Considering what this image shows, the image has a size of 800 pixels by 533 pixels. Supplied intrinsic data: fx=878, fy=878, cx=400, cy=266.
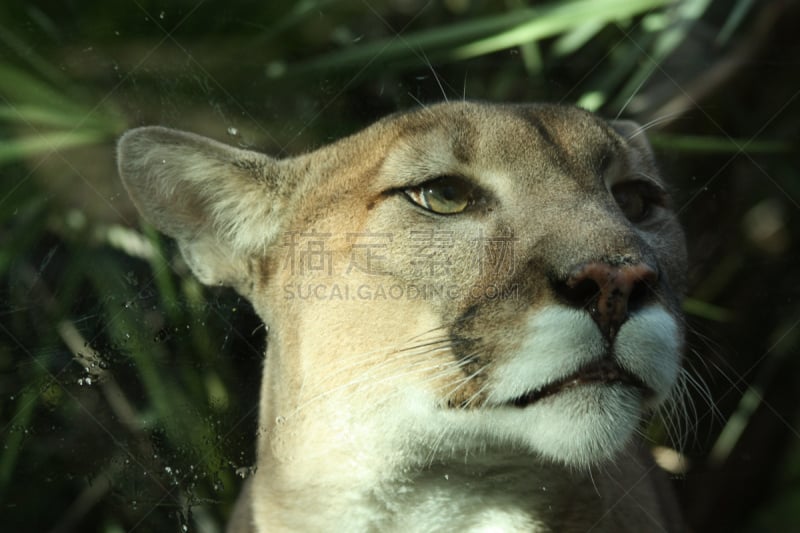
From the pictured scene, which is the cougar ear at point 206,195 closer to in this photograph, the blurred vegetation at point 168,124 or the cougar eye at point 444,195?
the blurred vegetation at point 168,124

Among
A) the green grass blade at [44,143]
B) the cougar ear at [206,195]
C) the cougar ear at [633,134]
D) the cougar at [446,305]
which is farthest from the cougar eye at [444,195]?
the green grass blade at [44,143]

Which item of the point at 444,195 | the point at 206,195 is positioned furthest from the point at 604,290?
the point at 206,195

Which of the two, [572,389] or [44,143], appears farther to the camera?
[44,143]

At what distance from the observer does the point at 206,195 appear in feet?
8.53

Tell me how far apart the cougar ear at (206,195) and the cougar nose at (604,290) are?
40.4 inches

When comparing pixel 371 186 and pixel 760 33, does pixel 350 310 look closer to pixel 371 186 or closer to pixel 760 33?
pixel 371 186

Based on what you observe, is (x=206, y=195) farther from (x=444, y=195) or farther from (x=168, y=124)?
(x=444, y=195)

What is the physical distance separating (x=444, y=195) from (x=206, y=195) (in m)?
0.73

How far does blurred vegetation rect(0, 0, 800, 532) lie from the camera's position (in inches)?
113

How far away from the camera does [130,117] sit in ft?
9.73

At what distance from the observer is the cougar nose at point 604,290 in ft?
6.23

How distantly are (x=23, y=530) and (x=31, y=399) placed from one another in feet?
1.81

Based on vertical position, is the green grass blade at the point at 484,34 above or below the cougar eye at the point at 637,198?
above

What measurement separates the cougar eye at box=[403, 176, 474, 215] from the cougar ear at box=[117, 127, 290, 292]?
0.47 meters
